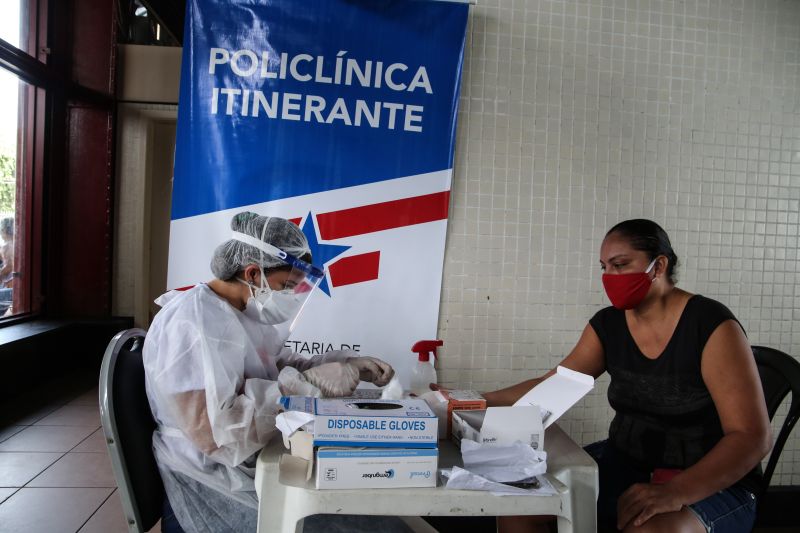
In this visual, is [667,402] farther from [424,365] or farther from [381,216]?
[381,216]

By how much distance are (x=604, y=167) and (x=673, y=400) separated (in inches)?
48.4

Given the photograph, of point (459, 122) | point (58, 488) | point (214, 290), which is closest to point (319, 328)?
point (214, 290)

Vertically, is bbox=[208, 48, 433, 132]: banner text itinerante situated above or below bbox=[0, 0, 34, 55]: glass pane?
below

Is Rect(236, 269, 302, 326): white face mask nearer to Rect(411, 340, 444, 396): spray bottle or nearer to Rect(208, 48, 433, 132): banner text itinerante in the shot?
Rect(411, 340, 444, 396): spray bottle

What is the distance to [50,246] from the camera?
3844 millimetres

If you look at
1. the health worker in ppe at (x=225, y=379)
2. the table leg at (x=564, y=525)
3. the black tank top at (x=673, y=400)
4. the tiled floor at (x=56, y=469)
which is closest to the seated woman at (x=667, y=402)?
the black tank top at (x=673, y=400)

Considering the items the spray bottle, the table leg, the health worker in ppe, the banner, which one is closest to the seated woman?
the table leg

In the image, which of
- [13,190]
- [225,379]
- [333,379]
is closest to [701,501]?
[333,379]

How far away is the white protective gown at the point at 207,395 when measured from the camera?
1167 mm

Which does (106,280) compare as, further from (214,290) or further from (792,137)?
(792,137)

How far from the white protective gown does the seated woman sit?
0.67m

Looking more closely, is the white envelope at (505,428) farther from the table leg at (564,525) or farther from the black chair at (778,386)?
the black chair at (778,386)

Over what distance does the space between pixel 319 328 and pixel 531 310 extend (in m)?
0.91

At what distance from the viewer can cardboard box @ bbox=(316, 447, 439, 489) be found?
0.95 m
